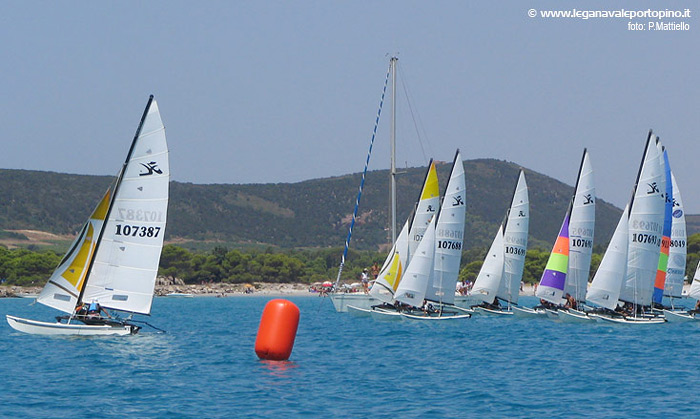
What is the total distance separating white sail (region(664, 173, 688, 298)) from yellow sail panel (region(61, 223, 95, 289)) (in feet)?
110

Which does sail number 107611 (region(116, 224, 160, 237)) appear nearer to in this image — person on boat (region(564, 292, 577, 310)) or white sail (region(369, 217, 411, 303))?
white sail (region(369, 217, 411, 303))

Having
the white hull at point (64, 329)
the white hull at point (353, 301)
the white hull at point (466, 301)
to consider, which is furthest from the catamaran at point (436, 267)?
the white hull at point (64, 329)

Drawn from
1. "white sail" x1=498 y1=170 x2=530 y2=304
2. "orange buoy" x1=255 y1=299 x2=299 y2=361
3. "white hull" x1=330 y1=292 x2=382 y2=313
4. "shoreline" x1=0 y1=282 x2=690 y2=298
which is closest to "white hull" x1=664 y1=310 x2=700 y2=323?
"white sail" x1=498 y1=170 x2=530 y2=304

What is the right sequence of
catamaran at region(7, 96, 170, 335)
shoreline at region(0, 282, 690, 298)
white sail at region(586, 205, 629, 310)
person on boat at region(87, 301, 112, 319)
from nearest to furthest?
1. catamaran at region(7, 96, 170, 335)
2. person on boat at region(87, 301, 112, 319)
3. white sail at region(586, 205, 629, 310)
4. shoreline at region(0, 282, 690, 298)

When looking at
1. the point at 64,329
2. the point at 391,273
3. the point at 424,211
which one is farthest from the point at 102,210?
the point at 424,211

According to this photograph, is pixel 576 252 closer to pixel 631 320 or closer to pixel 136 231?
pixel 631 320

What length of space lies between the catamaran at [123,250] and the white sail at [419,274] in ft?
51.4

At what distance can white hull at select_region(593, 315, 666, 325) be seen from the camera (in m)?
48.5

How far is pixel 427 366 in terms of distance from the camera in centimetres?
3195

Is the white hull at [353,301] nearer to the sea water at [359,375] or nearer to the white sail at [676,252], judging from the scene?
the sea water at [359,375]

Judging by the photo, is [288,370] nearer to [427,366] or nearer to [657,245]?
[427,366]

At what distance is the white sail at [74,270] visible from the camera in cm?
3534

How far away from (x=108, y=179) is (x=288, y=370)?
16689 centimetres

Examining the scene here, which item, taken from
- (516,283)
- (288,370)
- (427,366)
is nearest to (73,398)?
(288,370)
